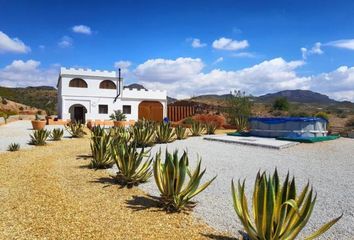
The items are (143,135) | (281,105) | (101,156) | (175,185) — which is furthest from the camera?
(281,105)

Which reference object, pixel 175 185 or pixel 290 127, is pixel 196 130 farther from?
pixel 175 185

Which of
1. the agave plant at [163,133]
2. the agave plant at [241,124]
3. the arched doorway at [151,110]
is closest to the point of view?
the agave plant at [163,133]

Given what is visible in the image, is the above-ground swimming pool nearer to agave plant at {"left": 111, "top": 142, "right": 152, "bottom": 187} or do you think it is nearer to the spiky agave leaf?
the spiky agave leaf

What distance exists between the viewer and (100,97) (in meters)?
30.3

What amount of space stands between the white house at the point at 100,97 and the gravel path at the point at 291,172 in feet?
57.8

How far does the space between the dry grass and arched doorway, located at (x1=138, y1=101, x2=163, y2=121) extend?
2381 cm

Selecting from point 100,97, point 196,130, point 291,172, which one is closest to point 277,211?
point 291,172

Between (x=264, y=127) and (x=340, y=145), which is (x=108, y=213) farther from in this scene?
(x=264, y=127)

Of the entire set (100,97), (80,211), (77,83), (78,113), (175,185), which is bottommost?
(80,211)

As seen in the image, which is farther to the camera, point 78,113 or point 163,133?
point 78,113

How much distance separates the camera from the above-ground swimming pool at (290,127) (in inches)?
651

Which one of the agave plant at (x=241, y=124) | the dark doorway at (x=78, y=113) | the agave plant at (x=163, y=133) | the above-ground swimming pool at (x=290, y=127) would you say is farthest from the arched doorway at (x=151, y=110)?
the agave plant at (x=163, y=133)

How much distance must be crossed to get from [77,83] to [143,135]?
18.7 metres

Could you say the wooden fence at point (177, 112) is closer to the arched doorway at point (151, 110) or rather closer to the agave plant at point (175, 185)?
the arched doorway at point (151, 110)
